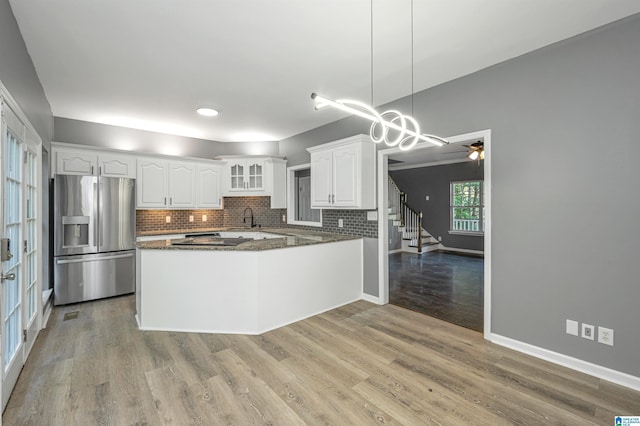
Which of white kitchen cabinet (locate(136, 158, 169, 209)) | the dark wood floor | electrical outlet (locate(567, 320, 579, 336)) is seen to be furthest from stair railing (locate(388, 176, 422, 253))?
electrical outlet (locate(567, 320, 579, 336))

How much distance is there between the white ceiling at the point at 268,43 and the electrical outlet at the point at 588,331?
235 centimetres

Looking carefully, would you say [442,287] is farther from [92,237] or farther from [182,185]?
[92,237]

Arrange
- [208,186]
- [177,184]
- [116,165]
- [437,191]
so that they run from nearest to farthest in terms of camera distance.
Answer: [116,165] → [177,184] → [208,186] → [437,191]

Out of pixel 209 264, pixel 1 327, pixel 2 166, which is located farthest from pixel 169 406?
pixel 2 166

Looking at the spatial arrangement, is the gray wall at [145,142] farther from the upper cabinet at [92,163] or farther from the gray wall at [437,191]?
the gray wall at [437,191]

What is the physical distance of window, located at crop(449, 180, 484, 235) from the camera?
793 centimetres

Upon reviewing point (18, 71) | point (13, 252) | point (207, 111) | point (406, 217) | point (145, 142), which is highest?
point (207, 111)

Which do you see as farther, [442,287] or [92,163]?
[442,287]

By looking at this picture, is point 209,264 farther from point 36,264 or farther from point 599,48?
point 599,48

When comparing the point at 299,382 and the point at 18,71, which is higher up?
the point at 18,71

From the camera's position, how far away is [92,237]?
158 inches

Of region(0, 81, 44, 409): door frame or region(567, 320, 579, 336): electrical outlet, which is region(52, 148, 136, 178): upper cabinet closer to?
region(0, 81, 44, 409): door frame

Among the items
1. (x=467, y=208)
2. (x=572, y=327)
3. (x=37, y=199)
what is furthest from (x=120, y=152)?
(x=467, y=208)

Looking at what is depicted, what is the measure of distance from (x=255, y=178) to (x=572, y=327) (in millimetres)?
4839
